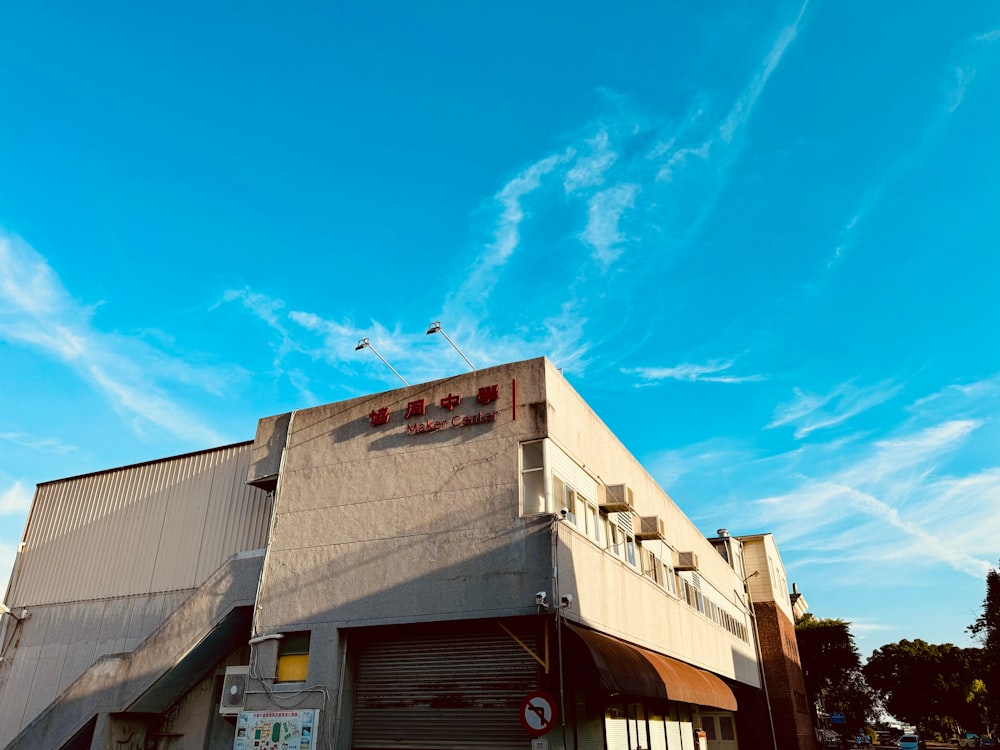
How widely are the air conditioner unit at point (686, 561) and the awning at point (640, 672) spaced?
12.3 feet

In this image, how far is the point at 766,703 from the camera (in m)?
36.8

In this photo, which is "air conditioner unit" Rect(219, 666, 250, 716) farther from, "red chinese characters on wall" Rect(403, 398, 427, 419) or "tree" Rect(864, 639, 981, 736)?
"tree" Rect(864, 639, 981, 736)

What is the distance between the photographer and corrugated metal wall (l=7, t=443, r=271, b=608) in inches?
839

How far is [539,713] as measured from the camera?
12.7m

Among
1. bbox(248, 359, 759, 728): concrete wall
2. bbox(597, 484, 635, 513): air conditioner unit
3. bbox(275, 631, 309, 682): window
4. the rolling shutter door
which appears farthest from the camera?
bbox(597, 484, 635, 513): air conditioner unit

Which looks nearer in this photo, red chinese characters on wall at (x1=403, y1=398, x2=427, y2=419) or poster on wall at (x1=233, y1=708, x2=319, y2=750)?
poster on wall at (x1=233, y1=708, x2=319, y2=750)

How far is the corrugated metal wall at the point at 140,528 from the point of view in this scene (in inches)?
839

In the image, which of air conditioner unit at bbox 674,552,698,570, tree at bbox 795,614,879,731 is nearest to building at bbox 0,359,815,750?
air conditioner unit at bbox 674,552,698,570

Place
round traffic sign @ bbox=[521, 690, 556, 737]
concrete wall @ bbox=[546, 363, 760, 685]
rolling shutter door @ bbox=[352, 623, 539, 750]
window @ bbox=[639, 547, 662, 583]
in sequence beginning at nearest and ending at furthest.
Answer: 1. round traffic sign @ bbox=[521, 690, 556, 737]
2. rolling shutter door @ bbox=[352, 623, 539, 750]
3. concrete wall @ bbox=[546, 363, 760, 685]
4. window @ bbox=[639, 547, 662, 583]

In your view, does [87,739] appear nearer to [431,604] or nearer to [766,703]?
[431,604]

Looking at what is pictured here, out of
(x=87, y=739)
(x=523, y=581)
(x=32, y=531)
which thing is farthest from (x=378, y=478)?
(x=32, y=531)

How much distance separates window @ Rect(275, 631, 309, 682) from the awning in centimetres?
651

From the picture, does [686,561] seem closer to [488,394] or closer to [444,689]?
[488,394]

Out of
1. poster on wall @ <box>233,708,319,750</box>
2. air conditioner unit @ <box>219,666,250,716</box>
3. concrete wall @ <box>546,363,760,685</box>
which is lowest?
poster on wall @ <box>233,708,319,750</box>
